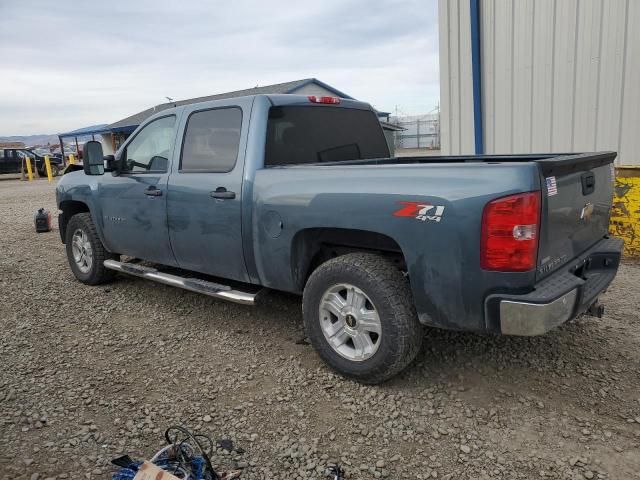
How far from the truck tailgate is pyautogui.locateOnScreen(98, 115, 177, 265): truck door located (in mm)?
2961

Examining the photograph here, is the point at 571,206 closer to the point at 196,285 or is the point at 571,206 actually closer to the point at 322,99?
the point at 322,99

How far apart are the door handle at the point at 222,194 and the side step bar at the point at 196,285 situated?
717 mm

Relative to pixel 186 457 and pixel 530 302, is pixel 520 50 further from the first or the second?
pixel 186 457

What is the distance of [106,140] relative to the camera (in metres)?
37.3

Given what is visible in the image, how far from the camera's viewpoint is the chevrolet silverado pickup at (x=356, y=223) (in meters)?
2.69

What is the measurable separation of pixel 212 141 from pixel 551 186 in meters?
2.55

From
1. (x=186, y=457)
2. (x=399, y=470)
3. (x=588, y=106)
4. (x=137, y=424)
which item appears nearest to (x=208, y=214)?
(x=137, y=424)

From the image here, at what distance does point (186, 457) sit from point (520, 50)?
665cm

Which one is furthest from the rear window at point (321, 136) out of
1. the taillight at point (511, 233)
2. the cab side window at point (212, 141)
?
the taillight at point (511, 233)

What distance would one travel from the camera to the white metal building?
6.37 m

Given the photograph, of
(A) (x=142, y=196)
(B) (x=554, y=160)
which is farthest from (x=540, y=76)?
(A) (x=142, y=196)

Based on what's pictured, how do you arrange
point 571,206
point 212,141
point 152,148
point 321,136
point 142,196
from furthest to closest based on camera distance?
point 152,148 < point 142,196 < point 321,136 < point 212,141 < point 571,206

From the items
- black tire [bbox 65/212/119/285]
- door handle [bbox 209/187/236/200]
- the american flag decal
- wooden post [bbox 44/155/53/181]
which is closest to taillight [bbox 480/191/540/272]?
the american flag decal

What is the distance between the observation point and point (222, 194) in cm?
387
